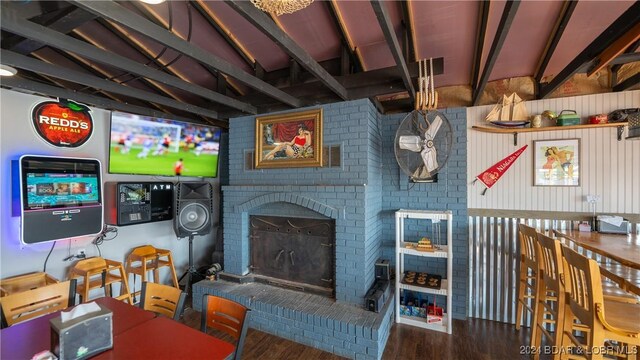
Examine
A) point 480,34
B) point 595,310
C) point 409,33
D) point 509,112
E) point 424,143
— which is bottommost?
point 595,310

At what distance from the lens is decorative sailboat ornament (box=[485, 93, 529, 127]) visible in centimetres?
287

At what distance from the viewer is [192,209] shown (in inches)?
134

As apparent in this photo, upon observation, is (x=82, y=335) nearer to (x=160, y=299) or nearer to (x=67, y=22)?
(x=160, y=299)

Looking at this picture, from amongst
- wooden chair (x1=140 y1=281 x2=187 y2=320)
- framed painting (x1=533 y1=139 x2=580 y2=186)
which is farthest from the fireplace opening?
framed painting (x1=533 y1=139 x2=580 y2=186)

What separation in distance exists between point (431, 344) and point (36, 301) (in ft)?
10.4

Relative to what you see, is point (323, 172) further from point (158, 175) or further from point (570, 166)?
point (570, 166)

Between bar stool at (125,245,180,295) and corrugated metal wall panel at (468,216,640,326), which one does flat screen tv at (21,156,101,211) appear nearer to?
bar stool at (125,245,180,295)

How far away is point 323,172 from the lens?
9.73 feet

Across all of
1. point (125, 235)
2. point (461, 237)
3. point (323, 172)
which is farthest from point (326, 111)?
point (125, 235)

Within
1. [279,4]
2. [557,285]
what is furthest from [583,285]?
[279,4]

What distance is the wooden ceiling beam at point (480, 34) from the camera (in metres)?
1.88

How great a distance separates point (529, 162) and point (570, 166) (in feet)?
1.13

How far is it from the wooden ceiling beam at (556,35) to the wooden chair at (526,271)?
61.8 inches

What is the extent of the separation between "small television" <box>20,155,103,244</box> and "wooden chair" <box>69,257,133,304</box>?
343 millimetres
